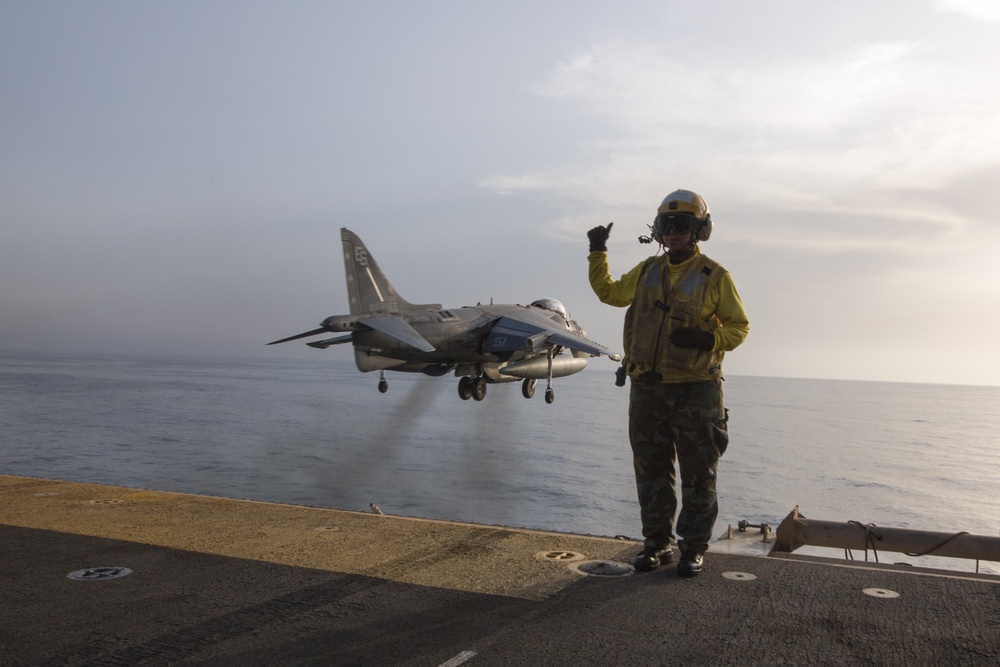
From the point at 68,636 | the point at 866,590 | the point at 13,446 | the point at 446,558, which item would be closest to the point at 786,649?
the point at 866,590

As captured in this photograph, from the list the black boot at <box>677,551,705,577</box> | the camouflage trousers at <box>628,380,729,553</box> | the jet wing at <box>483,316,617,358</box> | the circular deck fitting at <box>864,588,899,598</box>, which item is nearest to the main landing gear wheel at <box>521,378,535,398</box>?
Answer: the jet wing at <box>483,316,617,358</box>

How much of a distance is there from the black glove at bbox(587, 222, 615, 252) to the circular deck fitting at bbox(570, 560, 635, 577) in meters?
2.73

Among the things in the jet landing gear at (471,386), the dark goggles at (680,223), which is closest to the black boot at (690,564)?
the dark goggles at (680,223)

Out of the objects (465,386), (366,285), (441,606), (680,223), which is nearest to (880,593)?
(441,606)

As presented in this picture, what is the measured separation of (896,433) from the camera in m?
118

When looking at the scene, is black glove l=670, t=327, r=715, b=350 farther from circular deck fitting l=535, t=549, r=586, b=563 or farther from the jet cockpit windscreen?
the jet cockpit windscreen

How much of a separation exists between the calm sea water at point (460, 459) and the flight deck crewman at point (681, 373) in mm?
39261

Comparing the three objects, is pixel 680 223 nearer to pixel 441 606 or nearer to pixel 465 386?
pixel 441 606

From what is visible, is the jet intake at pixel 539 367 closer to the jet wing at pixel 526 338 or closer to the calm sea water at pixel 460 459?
the jet wing at pixel 526 338

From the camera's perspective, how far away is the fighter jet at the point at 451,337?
30.0 meters

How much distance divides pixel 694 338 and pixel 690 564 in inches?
67.8

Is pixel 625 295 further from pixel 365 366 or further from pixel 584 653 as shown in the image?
pixel 365 366

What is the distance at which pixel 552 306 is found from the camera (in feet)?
124

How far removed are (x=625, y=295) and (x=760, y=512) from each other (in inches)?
2135
